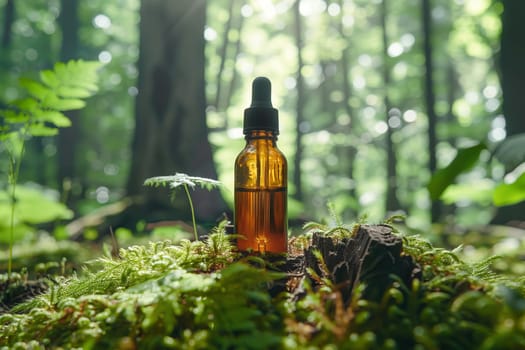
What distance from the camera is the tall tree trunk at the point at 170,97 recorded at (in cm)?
414

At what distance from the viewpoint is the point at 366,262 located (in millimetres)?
1100

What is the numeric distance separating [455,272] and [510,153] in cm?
94

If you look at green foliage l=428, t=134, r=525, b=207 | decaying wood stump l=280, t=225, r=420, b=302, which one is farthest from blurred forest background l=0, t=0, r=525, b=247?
decaying wood stump l=280, t=225, r=420, b=302

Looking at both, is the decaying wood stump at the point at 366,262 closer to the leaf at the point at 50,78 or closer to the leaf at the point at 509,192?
the leaf at the point at 509,192

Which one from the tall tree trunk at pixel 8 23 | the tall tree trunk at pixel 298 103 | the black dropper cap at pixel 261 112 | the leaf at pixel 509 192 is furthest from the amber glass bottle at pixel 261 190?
the tall tree trunk at pixel 8 23

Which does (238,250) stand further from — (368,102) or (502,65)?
(368,102)

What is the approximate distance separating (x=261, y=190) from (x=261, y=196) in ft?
0.09

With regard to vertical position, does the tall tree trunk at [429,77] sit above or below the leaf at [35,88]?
above

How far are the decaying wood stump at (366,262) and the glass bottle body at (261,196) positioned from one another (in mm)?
246

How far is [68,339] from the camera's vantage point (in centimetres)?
108

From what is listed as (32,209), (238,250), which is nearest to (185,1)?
(32,209)

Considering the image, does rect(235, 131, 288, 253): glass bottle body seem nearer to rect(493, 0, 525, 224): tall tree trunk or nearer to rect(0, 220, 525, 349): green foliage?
rect(0, 220, 525, 349): green foliage

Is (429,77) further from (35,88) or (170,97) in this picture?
(35,88)

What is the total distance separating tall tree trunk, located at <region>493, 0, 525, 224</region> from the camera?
4.61 metres
